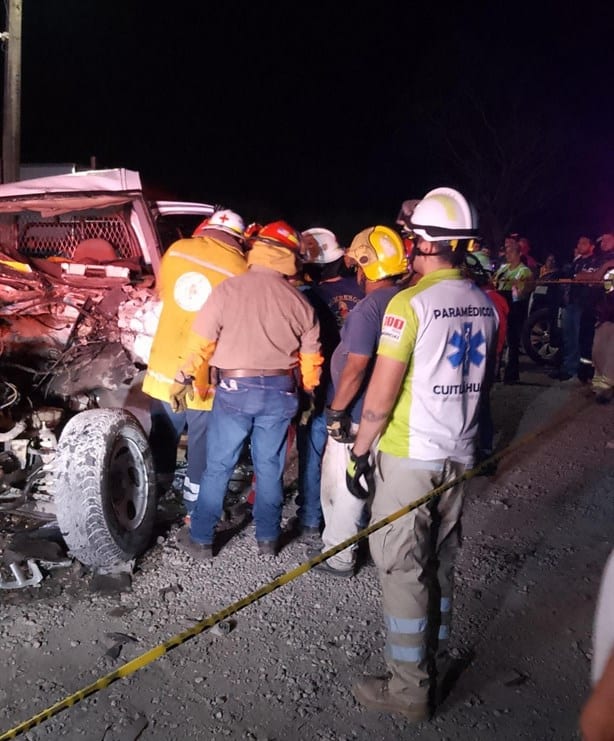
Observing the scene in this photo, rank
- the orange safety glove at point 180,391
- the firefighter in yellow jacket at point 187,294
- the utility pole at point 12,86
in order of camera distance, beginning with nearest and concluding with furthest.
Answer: the orange safety glove at point 180,391 → the firefighter in yellow jacket at point 187,294 → the utility pole at point 12,86

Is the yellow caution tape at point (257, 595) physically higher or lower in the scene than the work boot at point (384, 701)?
higher

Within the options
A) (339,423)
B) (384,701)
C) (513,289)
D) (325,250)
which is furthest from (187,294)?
(513,289)

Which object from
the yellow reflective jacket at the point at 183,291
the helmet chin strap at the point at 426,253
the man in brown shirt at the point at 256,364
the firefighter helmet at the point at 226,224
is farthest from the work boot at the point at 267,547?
the helmet chin strap at the point at 426,253

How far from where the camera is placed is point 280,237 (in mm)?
4039

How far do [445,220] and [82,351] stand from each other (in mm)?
2801

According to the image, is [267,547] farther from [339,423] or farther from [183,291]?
[183,291]

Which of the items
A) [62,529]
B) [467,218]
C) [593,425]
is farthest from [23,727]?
[593,425]

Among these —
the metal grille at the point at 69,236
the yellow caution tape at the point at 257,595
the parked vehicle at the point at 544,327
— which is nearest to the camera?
the yellow caution tape at the point at 257,595

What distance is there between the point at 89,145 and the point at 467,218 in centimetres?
3449

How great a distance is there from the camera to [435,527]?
3041 millimetres

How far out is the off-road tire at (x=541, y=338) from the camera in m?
11.1

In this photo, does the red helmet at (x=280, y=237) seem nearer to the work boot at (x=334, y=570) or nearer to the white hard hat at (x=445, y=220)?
the white hard hat at (x=445, y=220)

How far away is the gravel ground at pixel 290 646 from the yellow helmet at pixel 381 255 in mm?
1734

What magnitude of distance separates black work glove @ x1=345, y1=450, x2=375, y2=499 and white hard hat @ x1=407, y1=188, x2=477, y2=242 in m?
0.94
